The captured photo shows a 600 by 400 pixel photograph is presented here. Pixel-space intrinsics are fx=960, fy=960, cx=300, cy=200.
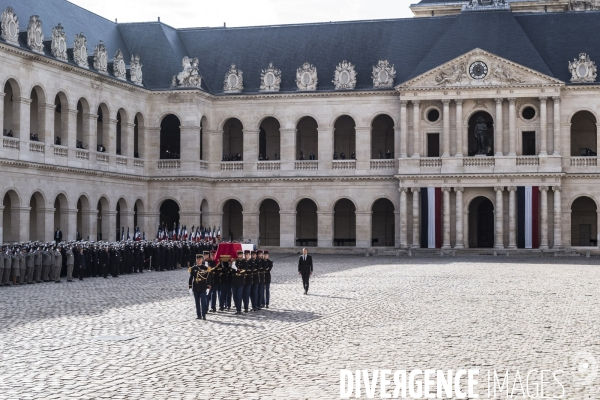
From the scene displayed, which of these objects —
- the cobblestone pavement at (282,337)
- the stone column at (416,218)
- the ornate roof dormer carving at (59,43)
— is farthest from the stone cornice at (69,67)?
the stone column at (416,218)

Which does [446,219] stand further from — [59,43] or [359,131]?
[59,43]

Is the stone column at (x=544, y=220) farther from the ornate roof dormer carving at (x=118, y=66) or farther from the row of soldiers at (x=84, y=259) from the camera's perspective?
the ornate roof dormer carving at (x=118, y=66)

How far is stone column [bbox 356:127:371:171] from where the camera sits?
65688 millimetres

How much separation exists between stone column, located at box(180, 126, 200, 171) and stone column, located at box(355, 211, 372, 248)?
11677mm

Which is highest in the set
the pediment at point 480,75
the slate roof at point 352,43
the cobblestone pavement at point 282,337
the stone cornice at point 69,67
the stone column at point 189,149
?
the slate roof at point 352,43

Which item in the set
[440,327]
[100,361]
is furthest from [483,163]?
[100,361]

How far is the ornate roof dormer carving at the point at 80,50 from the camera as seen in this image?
5453cm

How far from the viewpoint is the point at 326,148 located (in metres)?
66.4

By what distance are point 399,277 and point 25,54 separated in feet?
75.3

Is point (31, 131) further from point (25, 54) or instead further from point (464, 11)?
point (464, 11)

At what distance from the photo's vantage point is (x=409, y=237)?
64500 millimetres

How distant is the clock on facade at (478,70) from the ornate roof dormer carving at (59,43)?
2616cm

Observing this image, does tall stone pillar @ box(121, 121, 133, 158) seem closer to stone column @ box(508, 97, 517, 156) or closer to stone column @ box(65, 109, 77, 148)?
stone column @ box(65, 109, 77, 148)

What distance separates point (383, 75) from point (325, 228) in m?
11.2
